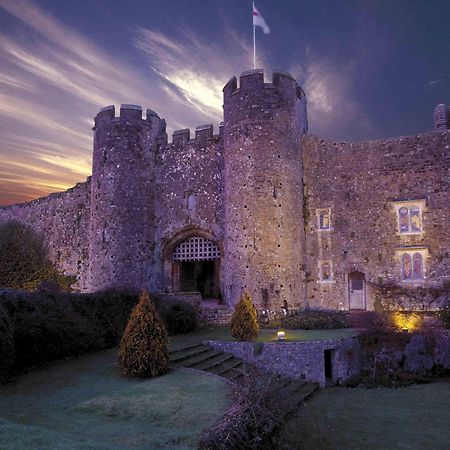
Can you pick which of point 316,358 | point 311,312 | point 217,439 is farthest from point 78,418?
point 311,312

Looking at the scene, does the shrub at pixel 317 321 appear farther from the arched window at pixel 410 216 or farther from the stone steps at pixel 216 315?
the arched window at pixel 410 216

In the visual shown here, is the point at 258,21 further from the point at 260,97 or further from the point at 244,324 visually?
the point at 244,324

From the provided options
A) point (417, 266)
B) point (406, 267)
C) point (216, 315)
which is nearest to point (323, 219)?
point (406, 267)

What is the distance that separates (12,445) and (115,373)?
189 inches

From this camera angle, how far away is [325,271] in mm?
20984

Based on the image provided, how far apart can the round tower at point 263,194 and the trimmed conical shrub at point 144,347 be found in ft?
29.6

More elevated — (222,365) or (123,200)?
(123,200)

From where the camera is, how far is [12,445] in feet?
19.8

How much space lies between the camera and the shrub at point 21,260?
22859mm

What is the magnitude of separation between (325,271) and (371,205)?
12.4 ft

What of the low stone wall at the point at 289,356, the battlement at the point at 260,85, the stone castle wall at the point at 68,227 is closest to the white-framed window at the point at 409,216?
the battlement at the point at 260,85

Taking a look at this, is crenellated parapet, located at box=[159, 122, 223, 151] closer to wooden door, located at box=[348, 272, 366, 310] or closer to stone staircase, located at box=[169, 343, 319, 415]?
wooden door, located at box=[348, 272, 366, 310]

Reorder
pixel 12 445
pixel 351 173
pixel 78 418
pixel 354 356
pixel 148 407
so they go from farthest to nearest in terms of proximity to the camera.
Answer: pixel 351 173 → pixel 354 356 → pixel 148 407 → pixel 78 418 → pixel 12 445

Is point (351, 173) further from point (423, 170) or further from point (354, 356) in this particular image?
point (354, 356)
